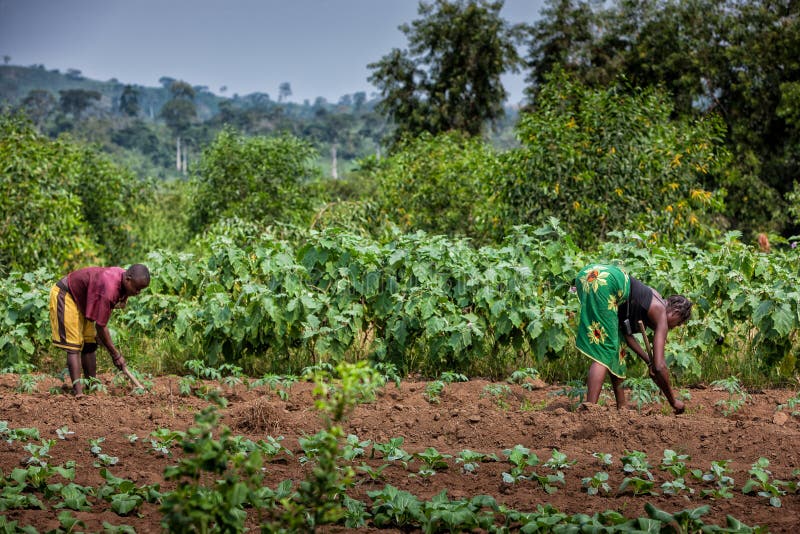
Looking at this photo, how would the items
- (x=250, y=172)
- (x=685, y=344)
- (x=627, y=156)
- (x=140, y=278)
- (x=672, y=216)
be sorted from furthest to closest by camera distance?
1. (x=250, y=172)
2. (x=672, y=216)
3. (x=627, y=156)
4. (x=685, y=344)
5. (x=140, y=278)

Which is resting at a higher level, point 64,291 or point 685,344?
point 64,291

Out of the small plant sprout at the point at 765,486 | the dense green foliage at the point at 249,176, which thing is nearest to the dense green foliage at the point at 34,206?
the dense green foliage at the point at 249,176

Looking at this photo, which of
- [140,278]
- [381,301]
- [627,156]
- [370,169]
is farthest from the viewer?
[370,169]

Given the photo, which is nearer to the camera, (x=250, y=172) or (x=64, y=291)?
(x=64, y=291)

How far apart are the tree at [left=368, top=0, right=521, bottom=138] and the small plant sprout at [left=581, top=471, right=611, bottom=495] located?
81.9 feet

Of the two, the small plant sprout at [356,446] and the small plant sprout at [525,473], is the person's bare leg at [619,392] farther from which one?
the small plant sprout at [356,446]

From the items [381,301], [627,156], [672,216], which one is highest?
[627,156]

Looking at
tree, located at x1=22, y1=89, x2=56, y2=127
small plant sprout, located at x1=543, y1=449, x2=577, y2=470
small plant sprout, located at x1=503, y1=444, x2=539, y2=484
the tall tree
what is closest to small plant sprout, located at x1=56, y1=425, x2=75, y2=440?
small plant sprout, located at x1=503, y1=444, x2=539, y2=484

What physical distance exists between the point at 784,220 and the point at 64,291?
2016cm

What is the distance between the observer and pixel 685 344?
21.5 ft

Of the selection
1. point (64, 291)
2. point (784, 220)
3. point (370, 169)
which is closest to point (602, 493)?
point (64, 291)

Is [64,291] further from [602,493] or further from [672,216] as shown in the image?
[672,216]

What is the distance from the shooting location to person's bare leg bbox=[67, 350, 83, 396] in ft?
19.9

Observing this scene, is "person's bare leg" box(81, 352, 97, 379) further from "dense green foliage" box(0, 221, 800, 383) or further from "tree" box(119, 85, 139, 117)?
"tree" box(119, 85, 139, 117)
